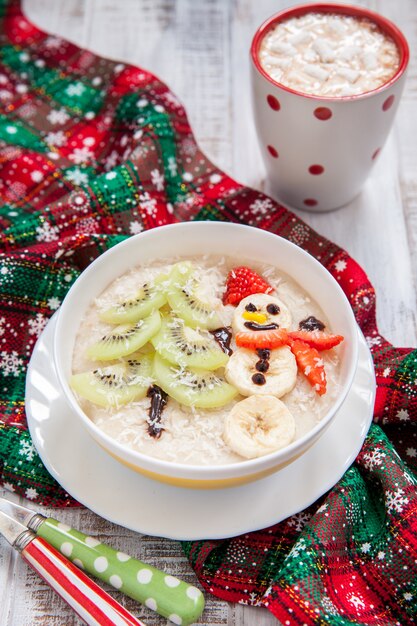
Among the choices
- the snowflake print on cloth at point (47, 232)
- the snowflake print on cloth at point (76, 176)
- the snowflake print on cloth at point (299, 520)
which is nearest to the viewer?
the snowflake print on cloth at point (299, 520)

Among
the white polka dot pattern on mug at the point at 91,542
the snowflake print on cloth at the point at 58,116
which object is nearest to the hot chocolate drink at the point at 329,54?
the snowflake print on cloth at the point at 58,116

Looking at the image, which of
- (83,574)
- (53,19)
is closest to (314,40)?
(53,19)

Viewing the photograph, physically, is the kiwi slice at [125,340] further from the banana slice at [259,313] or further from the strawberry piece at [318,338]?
the strawberry piece at [318,338]

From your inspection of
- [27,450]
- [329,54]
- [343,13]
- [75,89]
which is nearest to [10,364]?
[27,450]

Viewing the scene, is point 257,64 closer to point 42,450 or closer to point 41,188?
point 41,188

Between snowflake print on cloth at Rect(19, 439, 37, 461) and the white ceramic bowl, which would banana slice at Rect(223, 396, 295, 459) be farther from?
snowflake print on cloth at Rect(19, 439, 37, 461)

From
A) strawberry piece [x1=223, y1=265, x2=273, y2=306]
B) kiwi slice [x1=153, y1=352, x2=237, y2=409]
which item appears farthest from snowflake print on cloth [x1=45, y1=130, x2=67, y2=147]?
kiwi slice [x1=153, y1=352, x2=237, y2=409]

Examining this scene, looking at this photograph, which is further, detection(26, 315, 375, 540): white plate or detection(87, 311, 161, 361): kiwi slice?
detection(87, 311, 161, 361): kiwi slice
